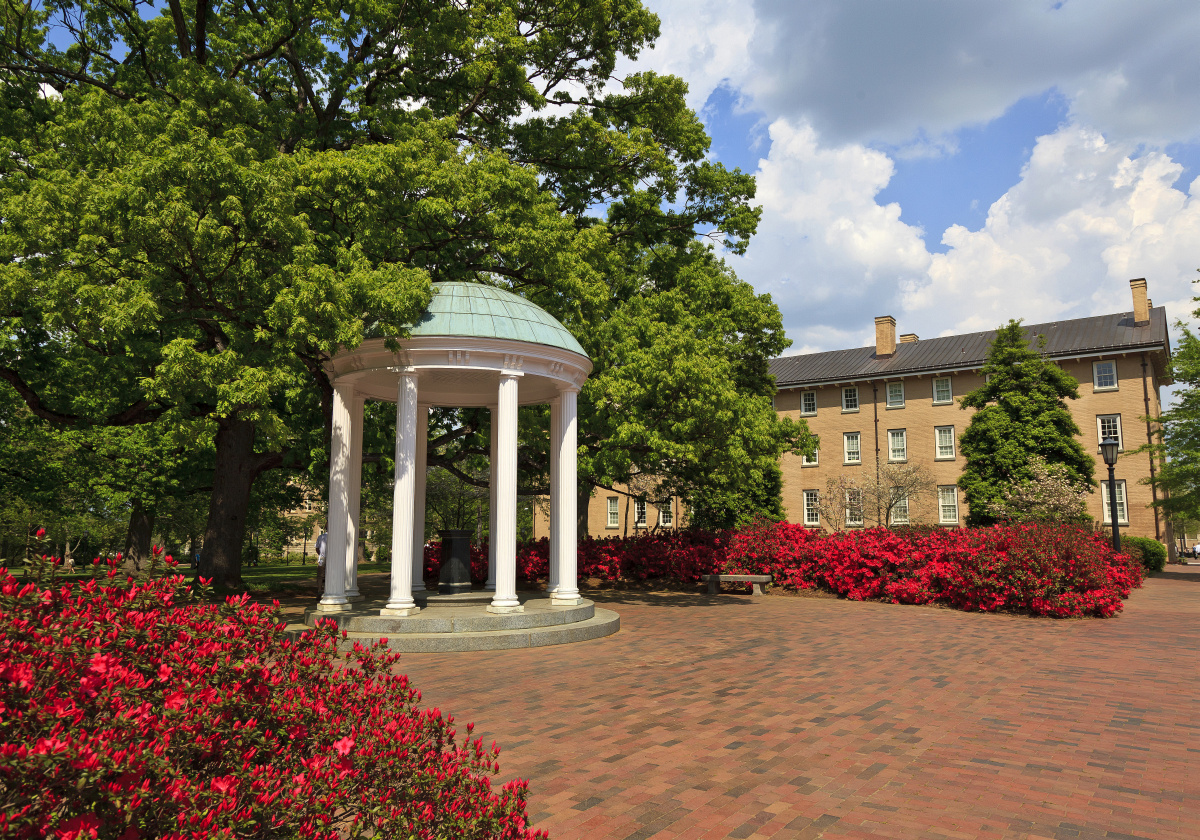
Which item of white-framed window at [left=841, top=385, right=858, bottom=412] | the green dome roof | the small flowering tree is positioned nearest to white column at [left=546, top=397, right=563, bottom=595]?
the green dome roof

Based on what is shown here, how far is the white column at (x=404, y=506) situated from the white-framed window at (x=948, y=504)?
39.4 m

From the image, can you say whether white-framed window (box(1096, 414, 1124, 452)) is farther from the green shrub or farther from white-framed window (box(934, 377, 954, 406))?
the green shrub

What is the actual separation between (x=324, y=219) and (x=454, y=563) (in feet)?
26.5

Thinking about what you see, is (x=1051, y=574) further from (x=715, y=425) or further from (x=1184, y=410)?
(x=1184, y=410)

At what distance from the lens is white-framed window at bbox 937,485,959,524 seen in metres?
43.9

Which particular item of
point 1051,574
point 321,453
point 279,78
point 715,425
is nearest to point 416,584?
point 321,453

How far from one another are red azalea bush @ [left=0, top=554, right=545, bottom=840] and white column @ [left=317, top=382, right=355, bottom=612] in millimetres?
9785

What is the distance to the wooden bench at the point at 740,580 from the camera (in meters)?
21.2

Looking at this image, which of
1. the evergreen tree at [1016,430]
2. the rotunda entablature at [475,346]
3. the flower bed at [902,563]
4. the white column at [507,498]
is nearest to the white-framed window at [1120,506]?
the evergreen tree at [1016,430]

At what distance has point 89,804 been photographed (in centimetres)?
239

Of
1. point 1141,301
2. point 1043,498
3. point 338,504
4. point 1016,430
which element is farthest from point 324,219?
point 1141,301

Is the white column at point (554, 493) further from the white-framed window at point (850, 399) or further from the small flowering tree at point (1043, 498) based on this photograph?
the white-framed window at point (850, 399)

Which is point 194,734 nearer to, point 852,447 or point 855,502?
point 855,502

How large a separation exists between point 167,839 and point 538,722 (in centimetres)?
533
